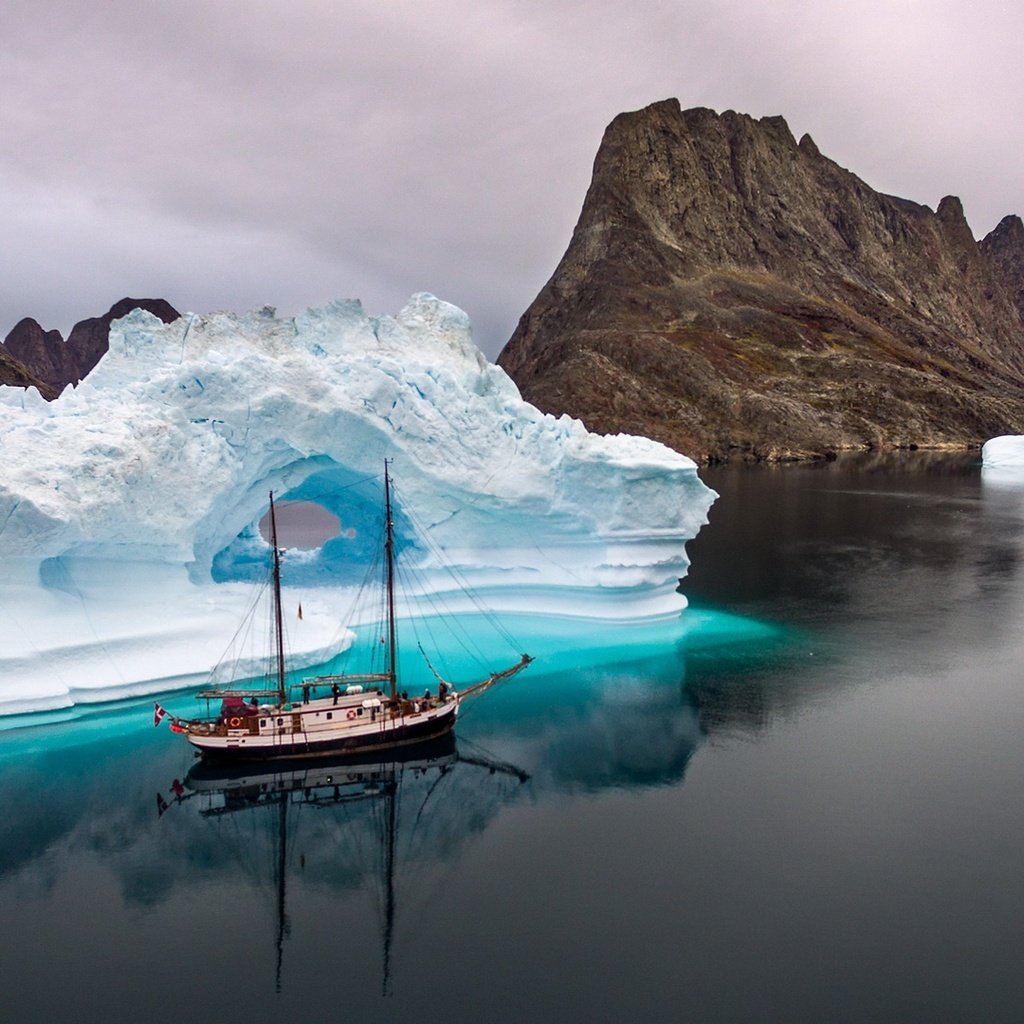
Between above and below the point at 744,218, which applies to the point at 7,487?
below

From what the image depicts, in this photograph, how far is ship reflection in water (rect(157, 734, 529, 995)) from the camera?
1641 centimetres

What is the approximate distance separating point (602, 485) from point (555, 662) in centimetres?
671

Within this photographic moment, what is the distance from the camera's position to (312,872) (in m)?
16.2

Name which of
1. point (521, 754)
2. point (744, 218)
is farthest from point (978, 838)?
point (744, 218)

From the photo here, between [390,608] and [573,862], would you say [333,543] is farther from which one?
[573,862]

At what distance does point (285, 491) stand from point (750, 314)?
119208mm

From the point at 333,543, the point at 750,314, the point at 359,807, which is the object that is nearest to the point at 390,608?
the point at 359,807

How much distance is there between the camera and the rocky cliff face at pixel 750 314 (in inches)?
4619

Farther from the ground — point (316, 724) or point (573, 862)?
point (316, 724)

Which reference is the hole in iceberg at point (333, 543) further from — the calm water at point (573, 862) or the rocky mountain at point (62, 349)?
the rocky mountain at point (62, 349)

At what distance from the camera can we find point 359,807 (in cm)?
1877

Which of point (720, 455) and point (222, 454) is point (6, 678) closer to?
point (222, 454)

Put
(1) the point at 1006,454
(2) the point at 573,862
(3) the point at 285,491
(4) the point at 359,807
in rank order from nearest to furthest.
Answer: (2) the point at 573,862 < (4) the point at 359,807 < (3) the point at 285,491 < (1) the point at 1006,454

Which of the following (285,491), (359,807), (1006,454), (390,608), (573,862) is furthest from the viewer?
(1006,454)
